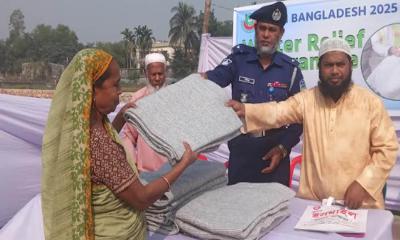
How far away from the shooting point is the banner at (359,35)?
14.7 feet

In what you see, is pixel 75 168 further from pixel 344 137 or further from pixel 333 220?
pixel 344 137

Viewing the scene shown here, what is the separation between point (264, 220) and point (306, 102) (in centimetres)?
82

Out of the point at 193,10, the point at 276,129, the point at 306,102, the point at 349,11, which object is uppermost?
the point at 193,10

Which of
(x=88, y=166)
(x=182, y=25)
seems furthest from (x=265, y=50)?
(x=182, y=25)

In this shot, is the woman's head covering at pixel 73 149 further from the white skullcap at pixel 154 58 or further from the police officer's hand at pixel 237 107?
the white skullcap at pixel 154 58

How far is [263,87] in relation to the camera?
2713 millimetres

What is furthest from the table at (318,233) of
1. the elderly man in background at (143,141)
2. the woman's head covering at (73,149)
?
the elderly man in background at (143,141)

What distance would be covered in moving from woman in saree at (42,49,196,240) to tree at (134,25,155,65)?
238 ft

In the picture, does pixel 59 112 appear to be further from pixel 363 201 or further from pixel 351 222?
pixel 363 201

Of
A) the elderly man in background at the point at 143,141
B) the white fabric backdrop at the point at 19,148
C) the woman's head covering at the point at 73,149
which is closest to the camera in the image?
the woman's head covering at the point at 73,149

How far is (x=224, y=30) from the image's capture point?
72188 mm

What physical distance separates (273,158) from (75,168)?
1.33 m

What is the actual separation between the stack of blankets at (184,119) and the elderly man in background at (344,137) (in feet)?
0.50

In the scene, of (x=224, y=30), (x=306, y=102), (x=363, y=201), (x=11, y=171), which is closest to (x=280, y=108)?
(x=306, y=102)
